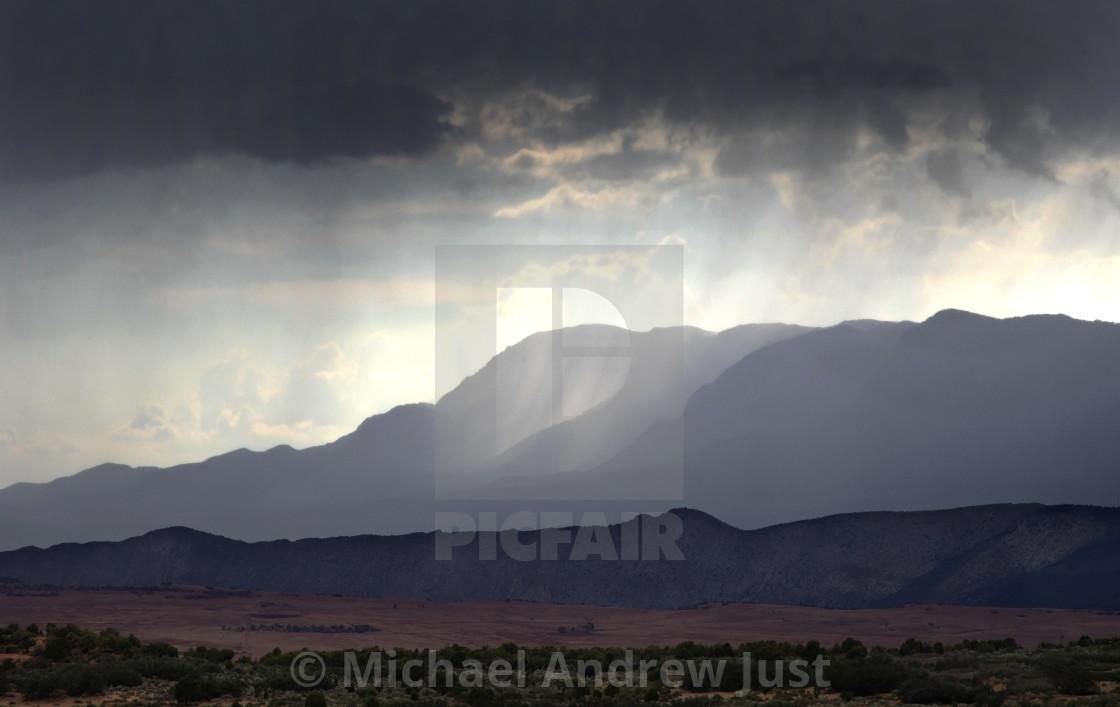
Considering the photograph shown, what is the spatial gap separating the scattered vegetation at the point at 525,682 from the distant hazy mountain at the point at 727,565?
88710 millimetres

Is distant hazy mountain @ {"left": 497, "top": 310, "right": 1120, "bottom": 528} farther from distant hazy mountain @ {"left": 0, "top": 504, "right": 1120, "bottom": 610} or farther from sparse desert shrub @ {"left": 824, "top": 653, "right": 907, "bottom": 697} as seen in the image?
sparse desert shrub @ {"left": 824, "top": 653, "right": 907, "bottom": 697}

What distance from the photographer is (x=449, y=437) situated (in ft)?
447

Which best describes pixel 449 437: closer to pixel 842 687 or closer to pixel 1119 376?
pixel 1119 376

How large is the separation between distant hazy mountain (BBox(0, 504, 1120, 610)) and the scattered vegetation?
88710 millimetres

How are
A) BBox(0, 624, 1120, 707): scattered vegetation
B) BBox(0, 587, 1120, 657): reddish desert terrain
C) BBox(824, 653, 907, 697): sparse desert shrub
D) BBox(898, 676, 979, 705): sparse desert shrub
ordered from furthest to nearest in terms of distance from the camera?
BBox(0, 587, 1120, 657): reddish desert terrain, BBox(824, 653, 907, 697): sparse desert shrub, BBox(0, 624, 1120, 707): scattered vegetation, BBox(898, 676, 979, 705): sparse desert shrub

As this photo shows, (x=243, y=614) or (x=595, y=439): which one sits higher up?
(x=595, y=439)

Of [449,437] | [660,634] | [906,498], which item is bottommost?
[660,634]

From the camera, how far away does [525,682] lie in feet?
125

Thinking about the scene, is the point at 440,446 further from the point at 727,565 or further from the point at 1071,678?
the point at 1071,678

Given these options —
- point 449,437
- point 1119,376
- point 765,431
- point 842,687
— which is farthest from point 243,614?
point 1119,376

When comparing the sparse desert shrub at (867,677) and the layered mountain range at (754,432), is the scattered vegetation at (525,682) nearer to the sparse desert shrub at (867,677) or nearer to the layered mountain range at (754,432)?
the sparse desert shrub at (867,677)

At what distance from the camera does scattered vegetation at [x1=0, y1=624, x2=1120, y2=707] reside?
104ft

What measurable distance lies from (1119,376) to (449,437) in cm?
9039

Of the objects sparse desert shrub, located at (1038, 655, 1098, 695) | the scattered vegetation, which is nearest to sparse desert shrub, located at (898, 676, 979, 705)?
the scattered vegetation
